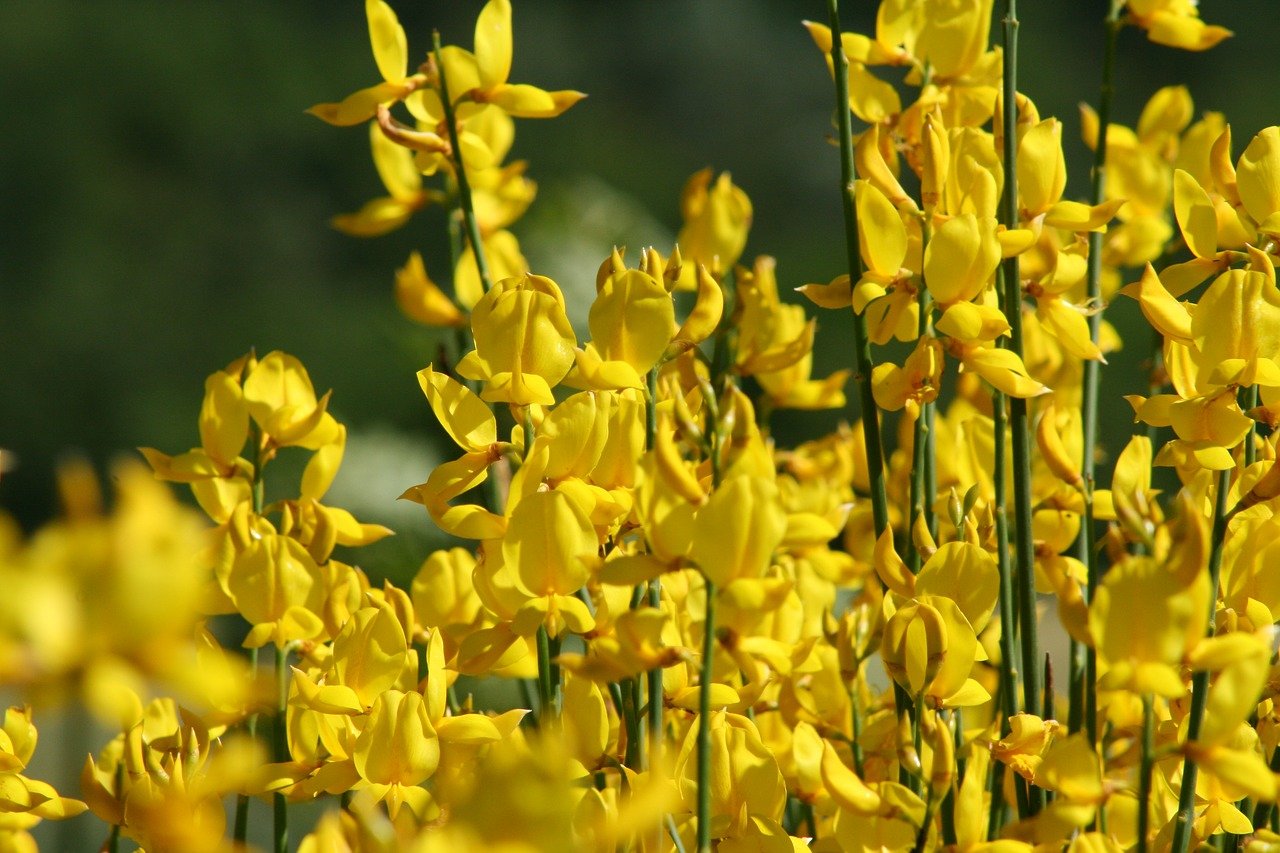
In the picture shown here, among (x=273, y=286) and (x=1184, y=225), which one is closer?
(x=1184, y=225)

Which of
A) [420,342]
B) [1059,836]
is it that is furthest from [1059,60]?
[1059,836]

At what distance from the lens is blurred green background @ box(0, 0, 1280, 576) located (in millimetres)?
2918

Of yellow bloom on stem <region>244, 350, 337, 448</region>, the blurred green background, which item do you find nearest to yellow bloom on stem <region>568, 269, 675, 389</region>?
yellow bloom on stem <region>244, 350, 337, 448</region>

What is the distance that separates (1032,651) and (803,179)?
3.11 metres

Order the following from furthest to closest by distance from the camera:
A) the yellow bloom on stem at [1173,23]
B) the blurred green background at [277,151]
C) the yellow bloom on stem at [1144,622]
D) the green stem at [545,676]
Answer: the blurred green background at [277,151]
the yellow bloom on stem at [1173,23]
the green stem at [545,676]
the yellow bloom on stem at [1144,622]

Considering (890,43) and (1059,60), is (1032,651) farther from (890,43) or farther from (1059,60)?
(1059,60)

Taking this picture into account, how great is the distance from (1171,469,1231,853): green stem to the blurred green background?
2.31 m

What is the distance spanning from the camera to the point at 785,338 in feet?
1.67

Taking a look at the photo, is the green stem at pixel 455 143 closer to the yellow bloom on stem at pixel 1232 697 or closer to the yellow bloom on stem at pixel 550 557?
the yellow bloom on stem at pixel 550 557

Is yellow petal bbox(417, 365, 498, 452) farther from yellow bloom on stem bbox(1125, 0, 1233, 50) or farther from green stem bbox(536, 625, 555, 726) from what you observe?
yellow bloom on stem bbox(1125, 0, 1233, 50)

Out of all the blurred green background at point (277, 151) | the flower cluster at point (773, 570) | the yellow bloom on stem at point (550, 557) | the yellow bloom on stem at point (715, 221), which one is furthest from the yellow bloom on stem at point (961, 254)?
the blurred green background at point (277, 151)

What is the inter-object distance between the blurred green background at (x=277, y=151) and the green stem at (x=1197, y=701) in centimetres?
231

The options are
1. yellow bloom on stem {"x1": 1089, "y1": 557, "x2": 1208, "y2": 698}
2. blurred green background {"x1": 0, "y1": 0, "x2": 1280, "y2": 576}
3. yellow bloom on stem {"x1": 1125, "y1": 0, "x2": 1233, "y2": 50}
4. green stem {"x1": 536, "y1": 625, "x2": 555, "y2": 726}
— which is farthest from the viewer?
blurred green background {"x1": 0, "y1": 0, "x2": 1280, "y2": 576}

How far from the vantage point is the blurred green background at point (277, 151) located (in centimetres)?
292
